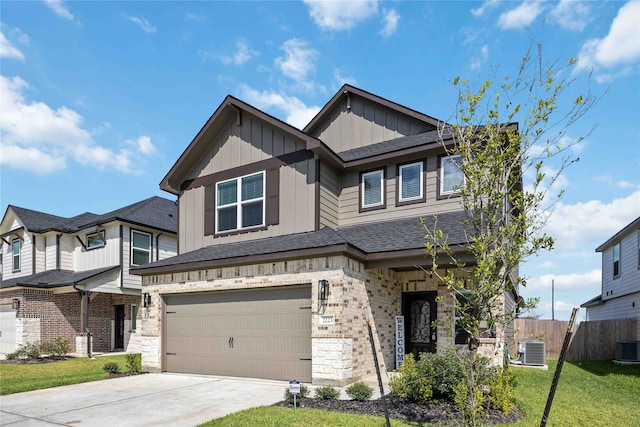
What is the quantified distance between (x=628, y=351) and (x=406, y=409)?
11.8m

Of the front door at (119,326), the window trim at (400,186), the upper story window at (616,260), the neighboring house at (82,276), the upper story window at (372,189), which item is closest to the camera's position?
the window trim at (400,186)

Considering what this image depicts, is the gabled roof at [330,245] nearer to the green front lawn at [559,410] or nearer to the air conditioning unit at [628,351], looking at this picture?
the green front lawn at [559,410]

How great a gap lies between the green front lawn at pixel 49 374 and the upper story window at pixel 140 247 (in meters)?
4.36

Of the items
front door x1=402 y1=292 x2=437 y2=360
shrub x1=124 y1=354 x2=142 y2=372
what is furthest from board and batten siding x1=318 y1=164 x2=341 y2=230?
shrub x1=124 y1=354 x2=142 y2=372

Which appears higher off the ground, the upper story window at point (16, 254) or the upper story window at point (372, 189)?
the upper story window at point (372, 189)

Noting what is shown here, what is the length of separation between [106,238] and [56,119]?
20.6ft

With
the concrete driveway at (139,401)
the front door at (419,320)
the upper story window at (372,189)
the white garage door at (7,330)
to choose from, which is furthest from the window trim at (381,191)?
the white garage door at (7,330)

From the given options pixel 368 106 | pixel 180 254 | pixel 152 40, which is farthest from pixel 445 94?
pixel 180 254

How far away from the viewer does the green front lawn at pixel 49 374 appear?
10.2m

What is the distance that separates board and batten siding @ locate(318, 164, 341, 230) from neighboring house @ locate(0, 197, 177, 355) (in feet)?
34.7

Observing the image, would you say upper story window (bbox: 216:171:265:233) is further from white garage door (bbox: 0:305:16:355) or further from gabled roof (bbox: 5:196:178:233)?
white garage door (bbox: 0:305:16:355)

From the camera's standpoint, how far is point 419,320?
11.4 meters

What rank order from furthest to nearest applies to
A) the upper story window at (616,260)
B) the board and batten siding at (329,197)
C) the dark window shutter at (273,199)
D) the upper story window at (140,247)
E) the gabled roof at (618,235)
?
the upper story window at (616,260)
the upper story window at (140,247)
the gabled roof at (618,235)
the dark window shutter at (273,199)
the board and batten siding at (329,197)

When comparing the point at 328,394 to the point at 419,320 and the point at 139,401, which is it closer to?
the point at 139,401
